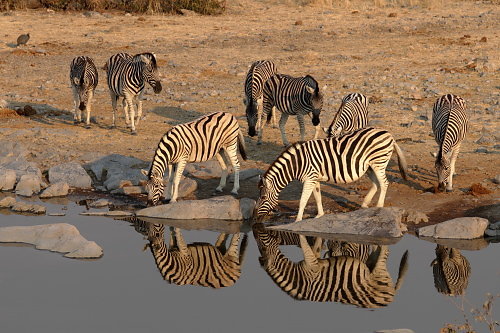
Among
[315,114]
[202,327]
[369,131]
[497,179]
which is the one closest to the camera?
[202,327]

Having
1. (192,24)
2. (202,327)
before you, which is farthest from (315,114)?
(192,24)

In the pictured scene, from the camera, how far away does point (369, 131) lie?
47.1 feet

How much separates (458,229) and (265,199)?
3.05 metres

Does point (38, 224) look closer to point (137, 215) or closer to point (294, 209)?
point (137, 215)

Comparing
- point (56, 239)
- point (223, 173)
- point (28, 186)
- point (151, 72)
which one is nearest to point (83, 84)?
point (151, 72)

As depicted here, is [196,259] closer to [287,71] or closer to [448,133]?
[448,133]

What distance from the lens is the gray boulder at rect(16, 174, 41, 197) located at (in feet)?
53.3

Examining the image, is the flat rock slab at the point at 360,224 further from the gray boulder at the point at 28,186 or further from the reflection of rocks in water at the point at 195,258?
the gray boulder at the point at 28,186

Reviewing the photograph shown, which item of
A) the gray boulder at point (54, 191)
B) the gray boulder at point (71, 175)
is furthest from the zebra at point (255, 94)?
the gray boulder at point (54, 191)

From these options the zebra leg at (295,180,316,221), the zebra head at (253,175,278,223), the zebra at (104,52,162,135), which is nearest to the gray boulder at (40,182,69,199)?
the zebra head at (253,175,278,223)

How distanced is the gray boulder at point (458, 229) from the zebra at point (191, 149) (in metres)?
3.76

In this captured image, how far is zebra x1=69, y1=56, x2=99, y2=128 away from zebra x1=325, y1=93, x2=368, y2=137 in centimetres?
658

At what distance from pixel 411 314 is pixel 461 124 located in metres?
6.33

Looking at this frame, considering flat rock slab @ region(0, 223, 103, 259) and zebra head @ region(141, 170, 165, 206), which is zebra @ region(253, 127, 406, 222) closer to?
zebra head @ region(141, 170, 165, 206)
